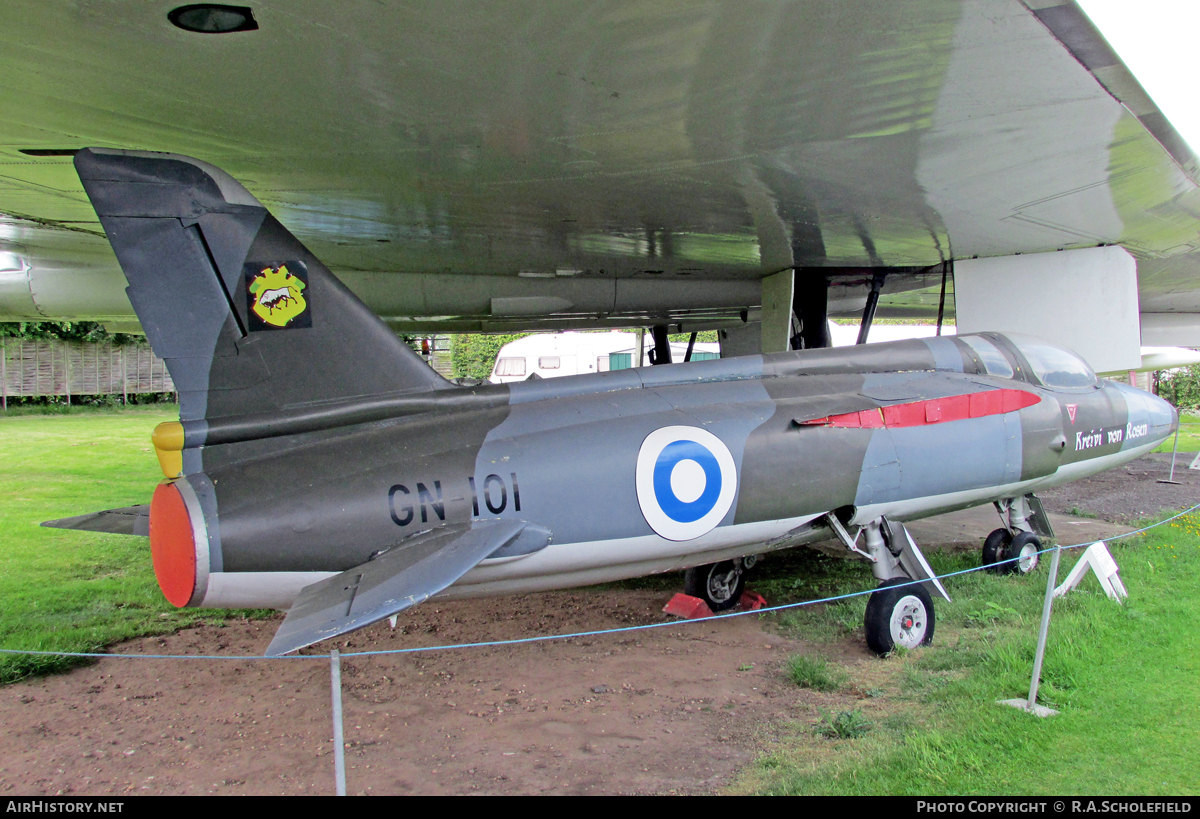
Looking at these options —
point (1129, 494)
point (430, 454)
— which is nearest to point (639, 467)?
point (430, 454)

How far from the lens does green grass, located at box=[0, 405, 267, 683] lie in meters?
6.29

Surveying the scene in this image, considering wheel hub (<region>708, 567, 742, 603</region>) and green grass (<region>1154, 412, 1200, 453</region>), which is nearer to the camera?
wheel hub (<region>708, 567, 742, 603</region>)

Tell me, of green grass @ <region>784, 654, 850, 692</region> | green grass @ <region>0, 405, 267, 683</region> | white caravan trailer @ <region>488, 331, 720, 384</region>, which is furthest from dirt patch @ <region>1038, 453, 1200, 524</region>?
white caravan trailer @ <region>488, 331, 720, 384</region>

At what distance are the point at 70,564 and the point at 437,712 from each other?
6.20 meters

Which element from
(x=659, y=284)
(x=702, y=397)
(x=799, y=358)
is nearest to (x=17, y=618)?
(x=702, y=397)

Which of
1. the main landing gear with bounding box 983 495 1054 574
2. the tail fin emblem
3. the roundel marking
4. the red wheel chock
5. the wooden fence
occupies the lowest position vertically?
the red wheel chock

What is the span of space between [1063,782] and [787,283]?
7.82 m

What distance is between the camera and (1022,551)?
7402 millimetres

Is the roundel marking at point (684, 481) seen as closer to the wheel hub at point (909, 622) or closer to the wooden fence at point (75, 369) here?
the wheel hub at point (909, 622)

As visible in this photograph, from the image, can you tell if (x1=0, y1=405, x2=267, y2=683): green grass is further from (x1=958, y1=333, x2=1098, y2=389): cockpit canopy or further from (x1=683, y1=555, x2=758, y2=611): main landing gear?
(x1=958, y1=333, x2=1098, y2=389): cockpit canopy

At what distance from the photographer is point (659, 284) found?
457 inches

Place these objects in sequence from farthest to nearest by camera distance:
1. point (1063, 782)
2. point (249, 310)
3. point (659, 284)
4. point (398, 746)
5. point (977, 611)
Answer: point (659, 284)
point (977, 611)
point (249, 310)
point (398, 746)
point (1063, 782)

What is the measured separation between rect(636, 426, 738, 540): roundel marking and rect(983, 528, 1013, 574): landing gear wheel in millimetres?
4048
